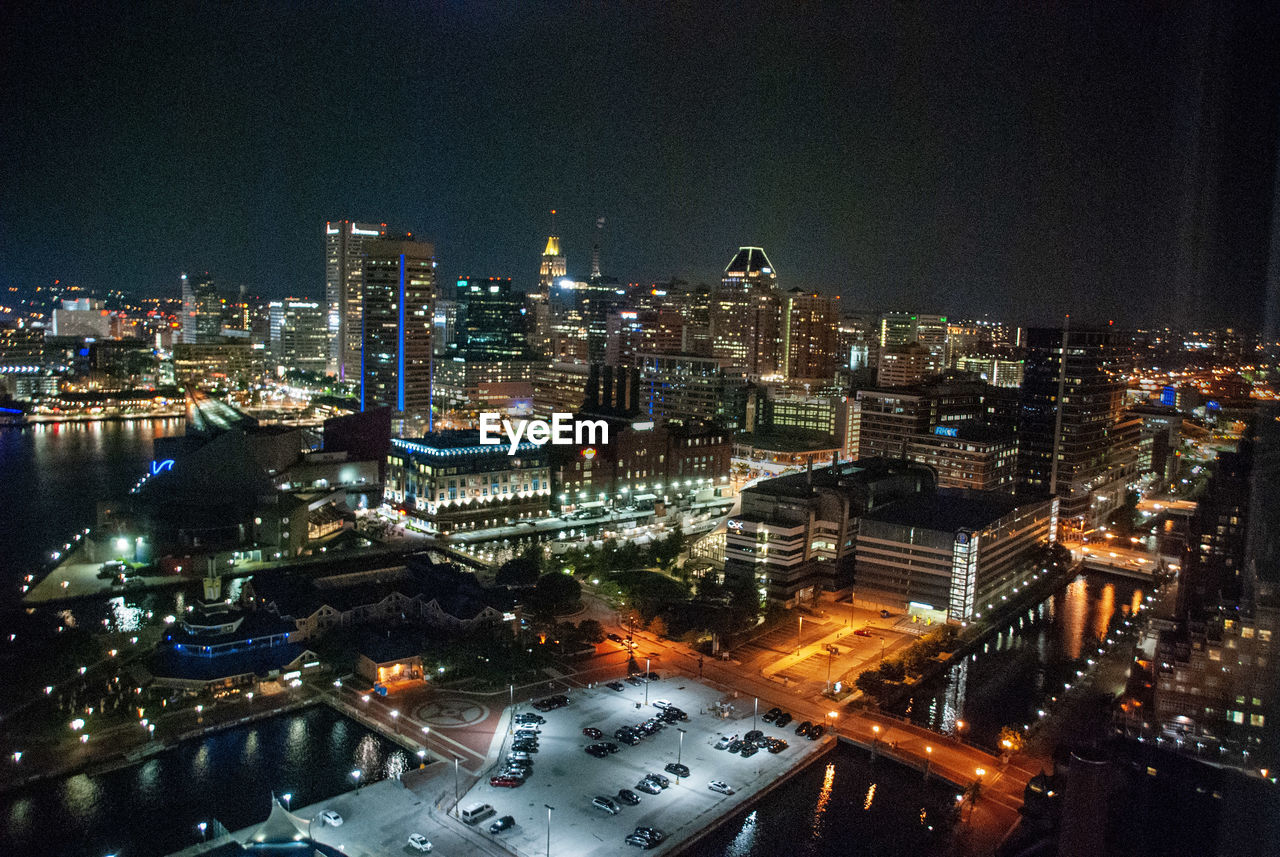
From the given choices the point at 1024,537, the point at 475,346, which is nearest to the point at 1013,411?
the point at 1024,537

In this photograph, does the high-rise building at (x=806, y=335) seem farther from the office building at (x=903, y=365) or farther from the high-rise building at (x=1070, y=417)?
the high-rise building at (x=1070, y=417)

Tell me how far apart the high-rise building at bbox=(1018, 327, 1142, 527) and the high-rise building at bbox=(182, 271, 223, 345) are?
39375 mm

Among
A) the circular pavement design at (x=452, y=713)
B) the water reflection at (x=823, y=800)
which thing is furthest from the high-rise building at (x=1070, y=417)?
the circular pavement design at (x=452, y=713)

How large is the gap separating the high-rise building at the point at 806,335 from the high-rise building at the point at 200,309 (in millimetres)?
28805

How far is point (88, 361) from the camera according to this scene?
3259 centimetres

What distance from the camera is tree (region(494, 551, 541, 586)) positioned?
1114cm

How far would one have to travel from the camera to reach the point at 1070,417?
16781 millimetres

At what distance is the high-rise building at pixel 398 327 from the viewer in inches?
920

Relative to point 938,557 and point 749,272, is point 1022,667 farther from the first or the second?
point 749,272

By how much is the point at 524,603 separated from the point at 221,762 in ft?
12.9

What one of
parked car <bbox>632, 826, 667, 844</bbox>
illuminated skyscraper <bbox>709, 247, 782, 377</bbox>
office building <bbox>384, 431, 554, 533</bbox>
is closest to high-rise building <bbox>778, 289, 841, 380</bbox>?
illuminated skyscraper <bbox>709, 247, 782, 377</bbox>

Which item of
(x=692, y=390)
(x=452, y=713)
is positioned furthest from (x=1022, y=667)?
(x=692, y=390)

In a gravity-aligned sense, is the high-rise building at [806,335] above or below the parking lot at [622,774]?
above

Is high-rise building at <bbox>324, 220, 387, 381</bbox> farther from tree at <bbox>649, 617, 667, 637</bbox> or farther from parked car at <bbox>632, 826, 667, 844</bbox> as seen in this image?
parked car at <bbox>632, 826, 667, 844</bbox>
